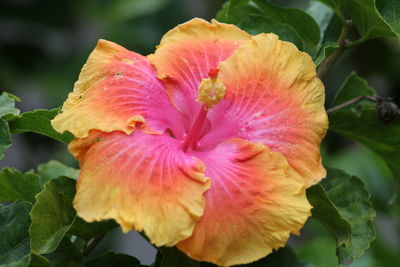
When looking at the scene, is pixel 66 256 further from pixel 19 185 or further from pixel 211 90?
pixel 211 90

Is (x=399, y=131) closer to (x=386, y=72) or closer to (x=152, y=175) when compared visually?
(x=152, y=175)

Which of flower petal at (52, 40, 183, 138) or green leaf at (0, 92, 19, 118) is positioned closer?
flower petal at (52, 40, 183, 138)

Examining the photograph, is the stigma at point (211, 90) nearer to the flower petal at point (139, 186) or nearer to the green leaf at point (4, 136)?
the flower petal at point (139, 186)

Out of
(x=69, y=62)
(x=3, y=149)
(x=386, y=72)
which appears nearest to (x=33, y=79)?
(x=69, y=62)

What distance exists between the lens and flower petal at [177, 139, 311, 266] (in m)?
0.95

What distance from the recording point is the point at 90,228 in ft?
3.79

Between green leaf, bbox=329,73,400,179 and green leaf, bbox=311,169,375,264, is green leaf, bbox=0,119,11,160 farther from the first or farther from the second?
green leaf, bbox=329,73,400,179

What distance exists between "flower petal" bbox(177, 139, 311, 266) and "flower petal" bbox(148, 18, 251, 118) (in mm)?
169

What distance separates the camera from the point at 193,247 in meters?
0.94

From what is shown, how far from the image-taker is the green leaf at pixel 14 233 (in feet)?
3.62

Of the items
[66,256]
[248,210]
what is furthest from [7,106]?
[248,210]

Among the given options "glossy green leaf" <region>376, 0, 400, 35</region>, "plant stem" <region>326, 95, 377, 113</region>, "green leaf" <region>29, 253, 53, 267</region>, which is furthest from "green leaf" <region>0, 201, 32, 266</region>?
"glossy green leaf" <region>376, 0, 400, 35</region>

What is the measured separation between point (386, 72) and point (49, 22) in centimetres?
179

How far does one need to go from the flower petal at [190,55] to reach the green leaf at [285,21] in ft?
0.50
